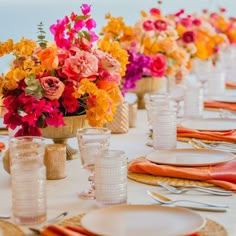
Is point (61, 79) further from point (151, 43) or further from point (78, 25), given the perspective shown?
point (151, 43)

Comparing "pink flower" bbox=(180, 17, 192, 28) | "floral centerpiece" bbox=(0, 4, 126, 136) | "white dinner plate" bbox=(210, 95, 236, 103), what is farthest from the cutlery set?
"pink flower" bbox=(180, 17, 192, 28)

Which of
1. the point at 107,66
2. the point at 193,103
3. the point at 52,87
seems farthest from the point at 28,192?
the point at 193,103

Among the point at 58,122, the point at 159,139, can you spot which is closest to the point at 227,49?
the point at 159,139

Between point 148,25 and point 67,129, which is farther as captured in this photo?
point 148,25

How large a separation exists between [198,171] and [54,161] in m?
0.40

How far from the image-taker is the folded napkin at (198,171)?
1.88m

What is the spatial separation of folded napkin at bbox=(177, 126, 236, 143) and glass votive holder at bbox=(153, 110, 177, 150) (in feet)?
0.70

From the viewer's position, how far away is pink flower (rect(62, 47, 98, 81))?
2059 millimetres

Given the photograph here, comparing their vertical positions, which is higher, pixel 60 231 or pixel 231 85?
pixel 231 85

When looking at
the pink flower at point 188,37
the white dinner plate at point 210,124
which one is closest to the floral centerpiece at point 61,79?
the white dinner plate at point 210,124

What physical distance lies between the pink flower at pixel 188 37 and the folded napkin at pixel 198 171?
5.83 feet

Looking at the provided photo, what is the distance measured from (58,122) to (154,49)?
54.5 inches

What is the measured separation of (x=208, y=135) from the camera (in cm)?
249

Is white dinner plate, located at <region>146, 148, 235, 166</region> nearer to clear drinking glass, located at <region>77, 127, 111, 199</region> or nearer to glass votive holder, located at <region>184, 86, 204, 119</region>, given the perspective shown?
clear drinking glass, located at <region>77, 127, 111, 199</region>
